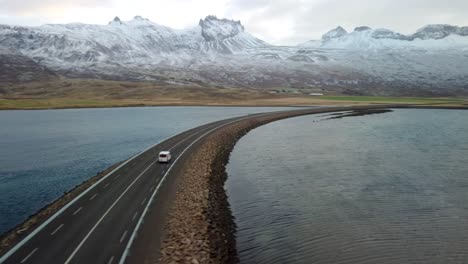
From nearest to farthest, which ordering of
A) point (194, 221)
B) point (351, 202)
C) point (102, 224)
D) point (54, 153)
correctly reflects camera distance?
1. point (102, 224)
2. point (194, 221)
3. point (351, 202)
4. point (54, 153)

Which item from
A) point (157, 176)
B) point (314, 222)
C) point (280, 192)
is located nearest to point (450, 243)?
point (314, 222)

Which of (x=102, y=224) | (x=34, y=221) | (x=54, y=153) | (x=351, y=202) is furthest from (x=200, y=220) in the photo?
(x=54, y=153)

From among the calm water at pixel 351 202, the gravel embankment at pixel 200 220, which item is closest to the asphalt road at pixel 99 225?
the gravel embankment at pixel 200 220

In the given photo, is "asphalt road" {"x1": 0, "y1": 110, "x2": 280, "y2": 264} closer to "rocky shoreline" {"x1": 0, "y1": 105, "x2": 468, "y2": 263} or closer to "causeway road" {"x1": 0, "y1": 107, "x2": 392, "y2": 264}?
"causeway road" {"x1": 0, "y1": 107, "x2": 392, "y2": 264}

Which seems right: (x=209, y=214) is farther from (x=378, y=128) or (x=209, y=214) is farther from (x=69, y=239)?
(x=378, y=128)

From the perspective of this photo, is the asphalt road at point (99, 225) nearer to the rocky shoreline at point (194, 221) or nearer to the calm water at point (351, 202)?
the rocky shoreline at point (194, 221)

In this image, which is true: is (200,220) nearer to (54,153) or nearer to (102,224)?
(102,224)
